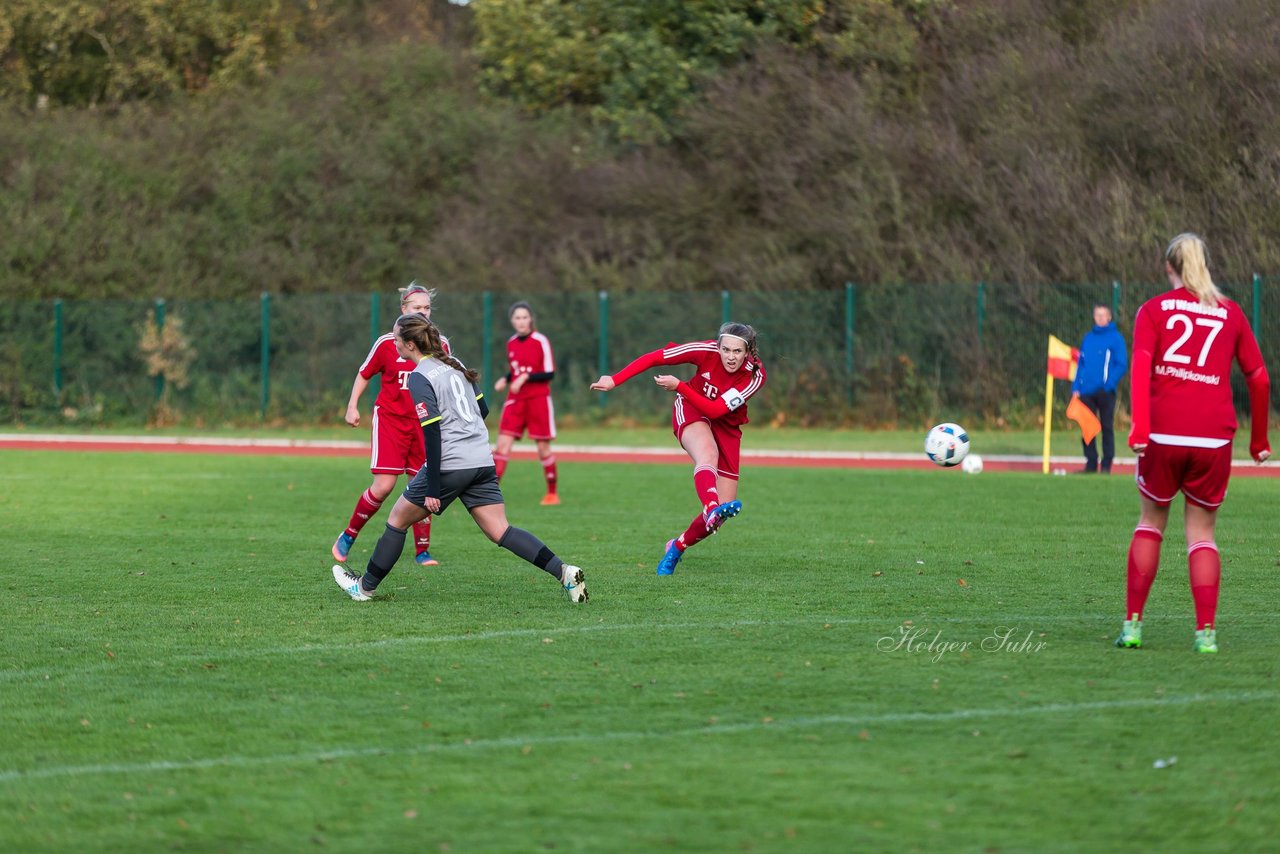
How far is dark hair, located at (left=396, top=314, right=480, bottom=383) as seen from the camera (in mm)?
9023

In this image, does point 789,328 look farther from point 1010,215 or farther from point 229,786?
point 229,786

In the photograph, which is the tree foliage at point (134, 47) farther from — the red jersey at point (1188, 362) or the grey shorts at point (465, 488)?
the red jersey at point (1188, 362)

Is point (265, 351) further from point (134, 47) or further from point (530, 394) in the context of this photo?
point (530, 394)

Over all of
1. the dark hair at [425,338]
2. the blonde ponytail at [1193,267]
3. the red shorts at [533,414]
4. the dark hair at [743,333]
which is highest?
the blonde ponytail at [1193,267]

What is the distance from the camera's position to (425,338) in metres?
9.07

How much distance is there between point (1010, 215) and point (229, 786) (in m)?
26.8

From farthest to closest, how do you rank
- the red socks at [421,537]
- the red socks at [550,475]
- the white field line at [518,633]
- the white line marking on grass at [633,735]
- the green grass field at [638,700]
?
the red socks at [550,475], the red socks at [421,537], the white field line at [518,633], the white line marking on grass at [633,735], the green grass field at [638,700]

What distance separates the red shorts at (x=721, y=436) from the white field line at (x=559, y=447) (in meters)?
11.2

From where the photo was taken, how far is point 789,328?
3066 centimetres

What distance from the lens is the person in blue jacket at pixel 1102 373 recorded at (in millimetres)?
18391

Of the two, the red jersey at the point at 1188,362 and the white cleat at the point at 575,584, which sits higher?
the red jersey at the point at 1188,362

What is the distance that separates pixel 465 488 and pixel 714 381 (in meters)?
2.38

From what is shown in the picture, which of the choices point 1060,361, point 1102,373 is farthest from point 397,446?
point 1060,361

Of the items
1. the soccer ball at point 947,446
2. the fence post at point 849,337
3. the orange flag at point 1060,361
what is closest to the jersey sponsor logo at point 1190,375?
the soccer ball at point 947,446
